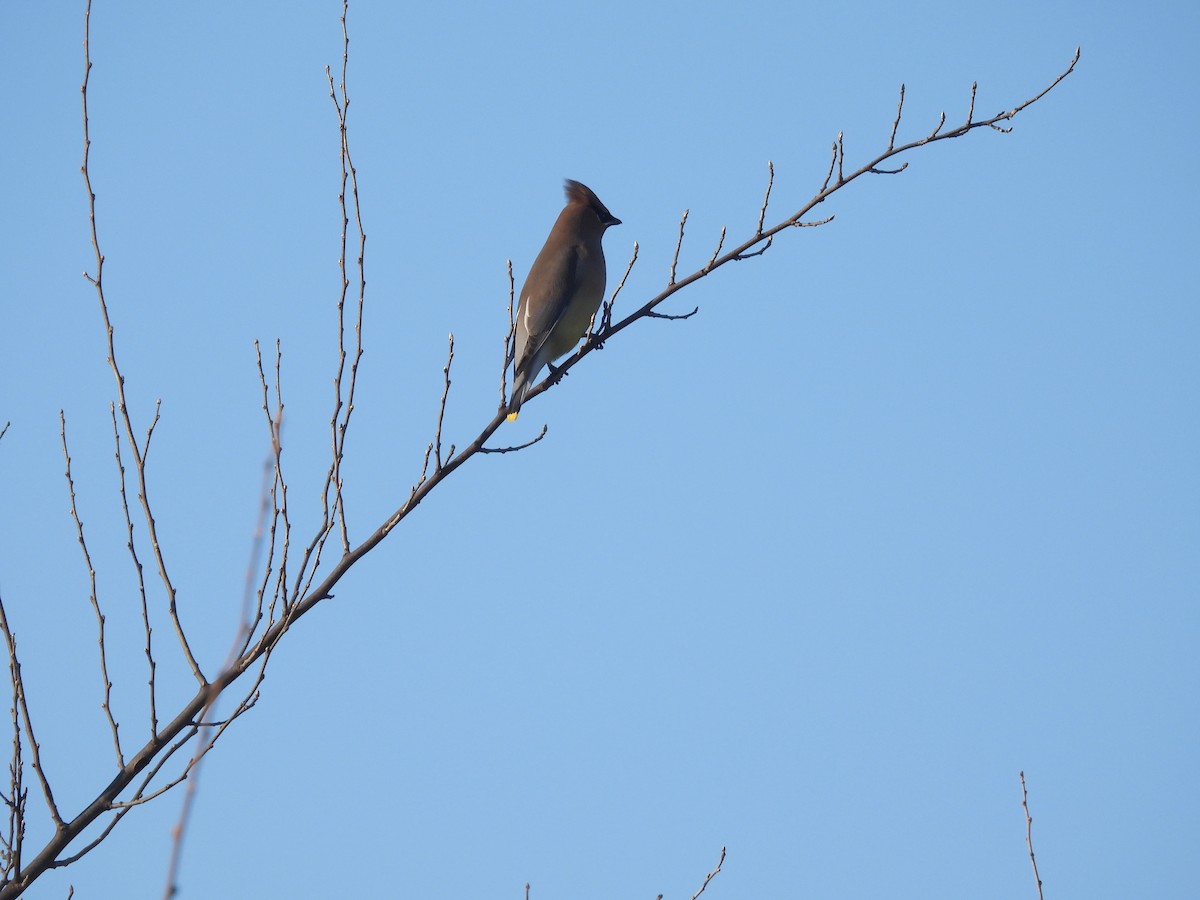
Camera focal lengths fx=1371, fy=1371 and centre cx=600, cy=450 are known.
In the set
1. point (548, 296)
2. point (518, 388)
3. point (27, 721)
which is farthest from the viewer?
point (548, 296)

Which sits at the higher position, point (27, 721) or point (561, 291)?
point (561, 291)

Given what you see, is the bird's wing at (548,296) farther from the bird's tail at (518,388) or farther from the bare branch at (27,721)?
the bare branch at (27,721)

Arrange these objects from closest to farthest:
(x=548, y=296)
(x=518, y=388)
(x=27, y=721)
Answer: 1. (x=27, y=721)
2. (x=518, y=388)
3. (x=548, y=296)

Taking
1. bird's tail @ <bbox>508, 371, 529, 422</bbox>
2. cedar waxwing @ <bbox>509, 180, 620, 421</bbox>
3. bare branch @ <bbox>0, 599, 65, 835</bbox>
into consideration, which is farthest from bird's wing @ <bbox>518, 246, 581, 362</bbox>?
bare branch @ <bbox>0, 599, 65, 835</bbox>

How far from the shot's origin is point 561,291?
18.1 feet

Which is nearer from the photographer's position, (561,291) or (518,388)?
(518,388)

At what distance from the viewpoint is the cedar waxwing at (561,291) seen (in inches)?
209

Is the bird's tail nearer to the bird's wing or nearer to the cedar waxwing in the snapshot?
the cedar waxwing

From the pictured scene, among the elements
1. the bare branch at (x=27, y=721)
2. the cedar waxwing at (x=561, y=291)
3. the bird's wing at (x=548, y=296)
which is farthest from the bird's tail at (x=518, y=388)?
the bare branch at (x=27, y=721)

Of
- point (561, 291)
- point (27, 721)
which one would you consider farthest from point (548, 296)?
point (27, 721)

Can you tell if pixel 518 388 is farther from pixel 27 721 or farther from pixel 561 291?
pixel 27 721

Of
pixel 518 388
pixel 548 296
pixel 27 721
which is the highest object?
pixel 548 296

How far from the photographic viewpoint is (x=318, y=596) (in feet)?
8.02

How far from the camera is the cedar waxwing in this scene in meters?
5.30
